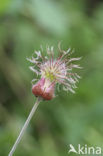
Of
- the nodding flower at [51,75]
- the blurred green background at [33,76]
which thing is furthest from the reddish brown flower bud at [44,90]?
the blurred green background at [33,76]

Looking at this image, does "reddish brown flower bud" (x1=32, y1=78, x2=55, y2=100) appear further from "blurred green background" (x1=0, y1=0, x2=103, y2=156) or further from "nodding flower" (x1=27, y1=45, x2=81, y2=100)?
"blurred green background" (x1=0, y1=0, x2=103, y2=156)

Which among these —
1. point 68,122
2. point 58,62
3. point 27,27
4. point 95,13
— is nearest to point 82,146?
point 68,122

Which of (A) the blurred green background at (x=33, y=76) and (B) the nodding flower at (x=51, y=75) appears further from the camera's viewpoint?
(A) the blurred green background at (x=33, y=76)

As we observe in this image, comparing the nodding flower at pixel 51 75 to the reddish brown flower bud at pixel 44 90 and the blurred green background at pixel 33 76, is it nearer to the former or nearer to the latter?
the reddish brown flower bud at pixel 44 90

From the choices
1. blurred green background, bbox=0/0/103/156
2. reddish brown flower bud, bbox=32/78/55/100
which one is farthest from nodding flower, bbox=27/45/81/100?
blurred green background, bbox=0/0/103/156

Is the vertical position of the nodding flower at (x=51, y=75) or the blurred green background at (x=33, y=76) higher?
the nodding flower at (x=51, y=75)

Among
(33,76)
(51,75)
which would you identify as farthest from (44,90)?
(33,76)

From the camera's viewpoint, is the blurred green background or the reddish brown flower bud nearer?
the reddish brown flower bud
